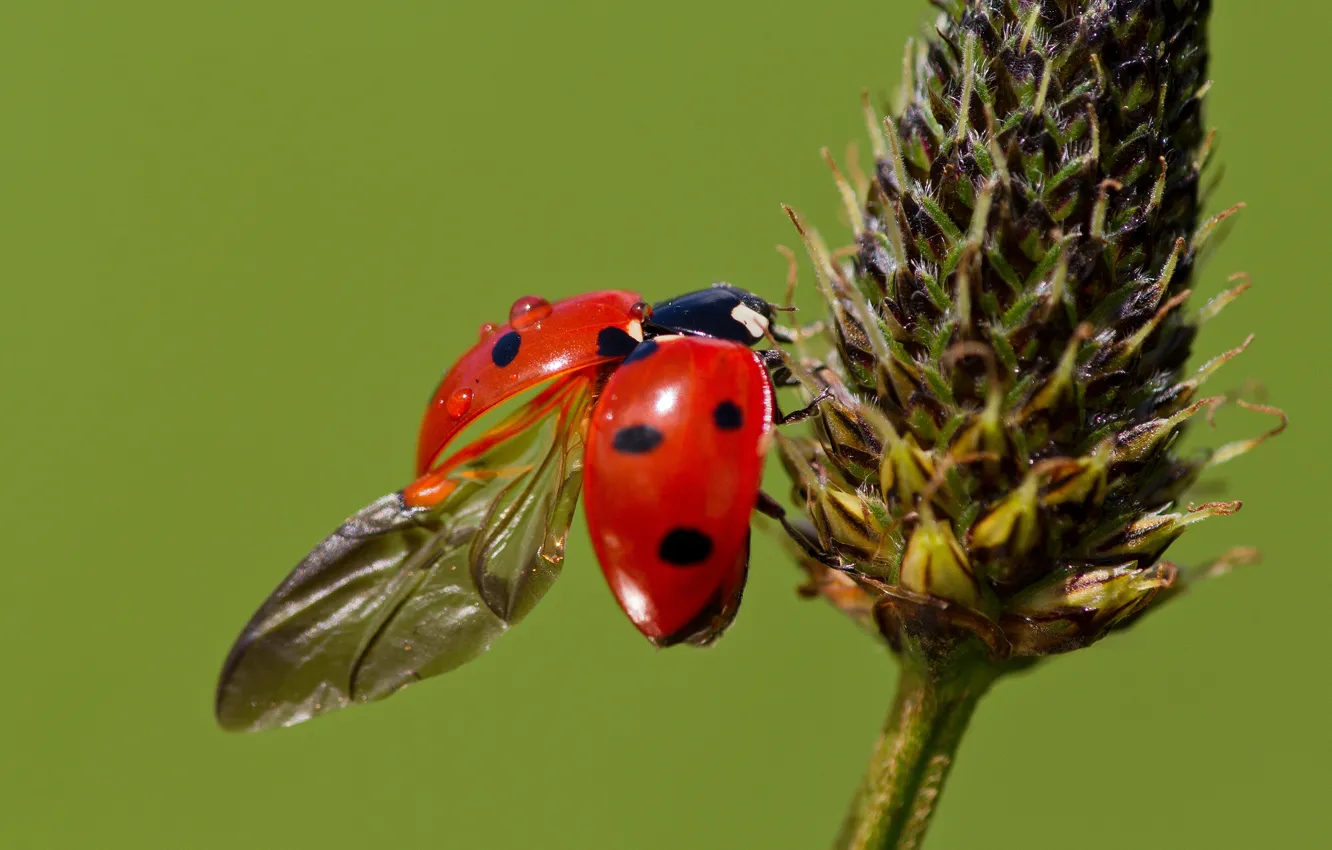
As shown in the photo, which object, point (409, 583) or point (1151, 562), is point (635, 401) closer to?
point (409, 583)

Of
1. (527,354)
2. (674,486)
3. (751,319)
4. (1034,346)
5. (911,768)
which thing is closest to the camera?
(1034,346)

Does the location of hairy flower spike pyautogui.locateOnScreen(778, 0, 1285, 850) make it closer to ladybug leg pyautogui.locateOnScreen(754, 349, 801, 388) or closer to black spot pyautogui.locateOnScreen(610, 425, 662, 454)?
ladybug leg pyautogui.locateOnScreen(754, 349, 801, 388)

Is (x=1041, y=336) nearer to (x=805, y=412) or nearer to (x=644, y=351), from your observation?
(x=805, y=412)

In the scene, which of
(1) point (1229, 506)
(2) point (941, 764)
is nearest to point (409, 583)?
(2) point (941, 764)

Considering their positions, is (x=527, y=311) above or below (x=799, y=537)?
above

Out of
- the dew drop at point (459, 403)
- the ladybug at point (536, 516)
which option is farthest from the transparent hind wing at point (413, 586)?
the dew drop at point (459, 403)

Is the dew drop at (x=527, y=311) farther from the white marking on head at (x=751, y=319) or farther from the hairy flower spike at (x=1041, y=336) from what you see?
the hairy flower spike at (x=1041, y=336)

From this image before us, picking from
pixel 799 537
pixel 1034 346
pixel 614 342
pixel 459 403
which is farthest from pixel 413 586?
pixel 1034 346
